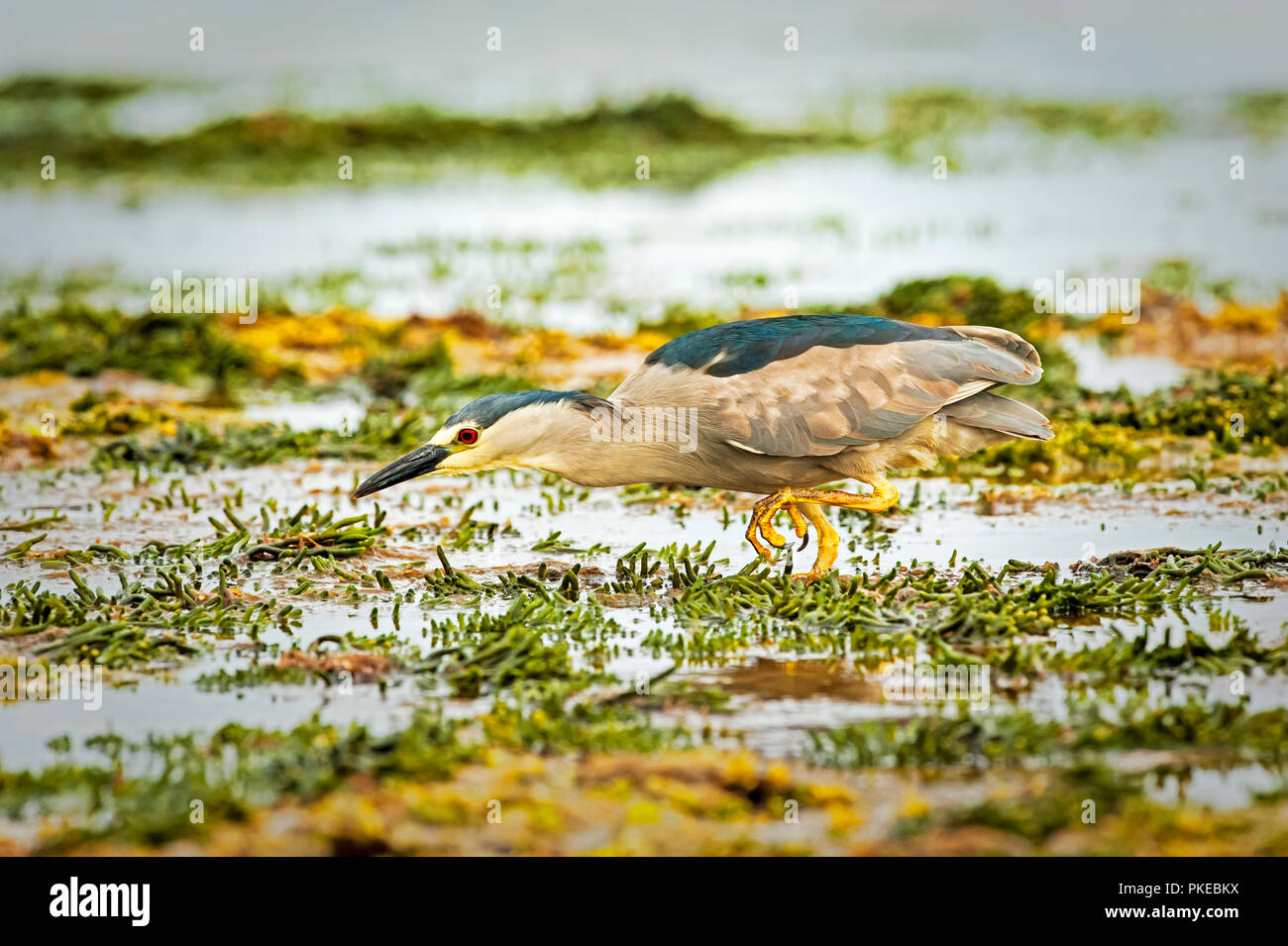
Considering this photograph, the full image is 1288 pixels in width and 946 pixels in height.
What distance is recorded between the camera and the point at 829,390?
7.42 meters

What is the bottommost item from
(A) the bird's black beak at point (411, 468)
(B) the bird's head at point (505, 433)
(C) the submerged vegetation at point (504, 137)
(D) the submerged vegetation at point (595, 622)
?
(D) the submerged vegetation at point (595, 622)

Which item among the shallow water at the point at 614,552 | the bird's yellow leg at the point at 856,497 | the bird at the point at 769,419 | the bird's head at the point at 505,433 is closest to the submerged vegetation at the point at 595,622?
the shallow water at the point at 614,552

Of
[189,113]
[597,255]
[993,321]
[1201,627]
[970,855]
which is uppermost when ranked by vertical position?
[189,113]

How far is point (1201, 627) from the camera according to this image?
6504mm

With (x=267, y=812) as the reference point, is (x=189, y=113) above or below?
above

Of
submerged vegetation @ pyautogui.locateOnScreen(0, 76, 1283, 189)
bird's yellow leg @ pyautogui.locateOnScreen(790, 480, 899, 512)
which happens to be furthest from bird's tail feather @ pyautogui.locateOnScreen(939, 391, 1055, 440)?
submerged vegetation @ pyautogui.locateOnScreen(0, 76, 1283, 189)

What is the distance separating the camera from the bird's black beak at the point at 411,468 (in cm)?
733

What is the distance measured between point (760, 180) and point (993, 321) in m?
11.5

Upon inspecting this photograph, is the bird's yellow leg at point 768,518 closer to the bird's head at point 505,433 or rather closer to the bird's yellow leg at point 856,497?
the bird's yellow leg at point 856,497

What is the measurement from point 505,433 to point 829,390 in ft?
4.93

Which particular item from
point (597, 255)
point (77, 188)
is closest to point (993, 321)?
point (597, 255)

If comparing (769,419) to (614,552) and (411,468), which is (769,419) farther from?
(411,468)

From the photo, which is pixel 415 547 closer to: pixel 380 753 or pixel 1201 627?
pixel 380 753

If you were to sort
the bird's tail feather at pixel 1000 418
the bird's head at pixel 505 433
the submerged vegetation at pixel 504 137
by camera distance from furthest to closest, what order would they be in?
the submerged vegetation at pixel 504 137, the bird's tail feather at pixel 1000 418, the bird's head at pixel 505 433
